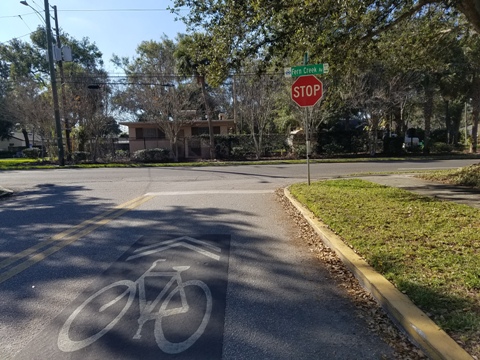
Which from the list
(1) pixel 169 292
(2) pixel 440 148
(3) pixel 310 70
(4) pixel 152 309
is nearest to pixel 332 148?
(2) pixel 440 148

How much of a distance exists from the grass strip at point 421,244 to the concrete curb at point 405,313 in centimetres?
9

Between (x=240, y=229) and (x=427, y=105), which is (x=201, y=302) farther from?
(x=427, y=105)

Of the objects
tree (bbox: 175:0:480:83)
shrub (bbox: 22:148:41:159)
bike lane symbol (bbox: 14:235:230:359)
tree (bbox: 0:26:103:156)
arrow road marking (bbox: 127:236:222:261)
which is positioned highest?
tree (bbox: 0:26:103:156)

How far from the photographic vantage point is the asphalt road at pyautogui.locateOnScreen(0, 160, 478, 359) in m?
2.88

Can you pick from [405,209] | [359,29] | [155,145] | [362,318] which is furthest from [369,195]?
[155,145]

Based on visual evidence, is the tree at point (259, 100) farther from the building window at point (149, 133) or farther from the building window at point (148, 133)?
the building window at point (149, 133)

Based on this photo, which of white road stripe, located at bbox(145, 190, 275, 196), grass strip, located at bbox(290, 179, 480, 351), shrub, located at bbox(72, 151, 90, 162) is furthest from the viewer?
shrub, located at bbox(72, 151, 90, 162)


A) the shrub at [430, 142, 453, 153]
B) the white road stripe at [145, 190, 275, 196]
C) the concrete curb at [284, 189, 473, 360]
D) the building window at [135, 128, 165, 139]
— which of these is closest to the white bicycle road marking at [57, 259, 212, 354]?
the concrete curb at [284, 189, 473, 360]

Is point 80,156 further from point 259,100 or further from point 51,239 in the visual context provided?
point 51,239

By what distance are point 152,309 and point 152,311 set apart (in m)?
0.04

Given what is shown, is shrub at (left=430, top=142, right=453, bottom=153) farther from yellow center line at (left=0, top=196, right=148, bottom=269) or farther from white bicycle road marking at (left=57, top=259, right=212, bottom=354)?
white bicycle road marking at (left=57, top=259, right=212, bottom=354)

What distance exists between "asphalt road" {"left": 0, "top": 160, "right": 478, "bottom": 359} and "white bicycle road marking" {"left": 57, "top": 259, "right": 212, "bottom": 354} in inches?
0.4

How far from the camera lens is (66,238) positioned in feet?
20.0

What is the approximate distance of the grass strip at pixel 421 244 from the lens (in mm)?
3201
